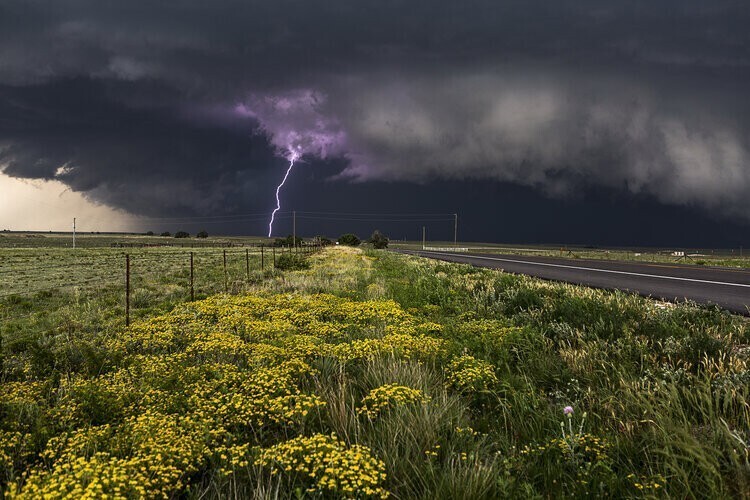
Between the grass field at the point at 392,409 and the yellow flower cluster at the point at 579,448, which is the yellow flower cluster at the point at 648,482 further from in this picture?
the yellow flower cluster at the point at 579,448

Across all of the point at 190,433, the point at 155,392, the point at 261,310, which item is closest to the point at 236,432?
the point at 190,433

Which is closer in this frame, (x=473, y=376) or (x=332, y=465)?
(x=332, y=465)

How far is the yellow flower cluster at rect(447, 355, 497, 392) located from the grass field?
0.04 meters

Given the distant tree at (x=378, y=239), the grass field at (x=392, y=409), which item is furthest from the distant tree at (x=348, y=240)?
the grass field at (x=392, y=409)

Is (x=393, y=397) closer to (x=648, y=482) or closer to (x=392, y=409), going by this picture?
(x=392, y=409)

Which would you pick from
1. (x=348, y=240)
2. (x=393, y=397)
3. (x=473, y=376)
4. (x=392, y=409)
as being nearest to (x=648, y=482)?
(x=473, y=376)

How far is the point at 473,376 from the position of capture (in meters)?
4.38

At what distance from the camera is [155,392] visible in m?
4.38

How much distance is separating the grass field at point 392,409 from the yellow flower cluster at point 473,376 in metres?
0.04

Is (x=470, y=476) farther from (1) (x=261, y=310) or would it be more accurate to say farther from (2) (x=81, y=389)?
(1) (x=261, y=310)

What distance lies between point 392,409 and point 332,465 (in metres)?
1.44

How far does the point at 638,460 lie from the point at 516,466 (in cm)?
100

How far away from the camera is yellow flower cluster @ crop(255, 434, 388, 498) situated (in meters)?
2.62

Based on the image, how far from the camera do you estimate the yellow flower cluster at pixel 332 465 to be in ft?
8.61
